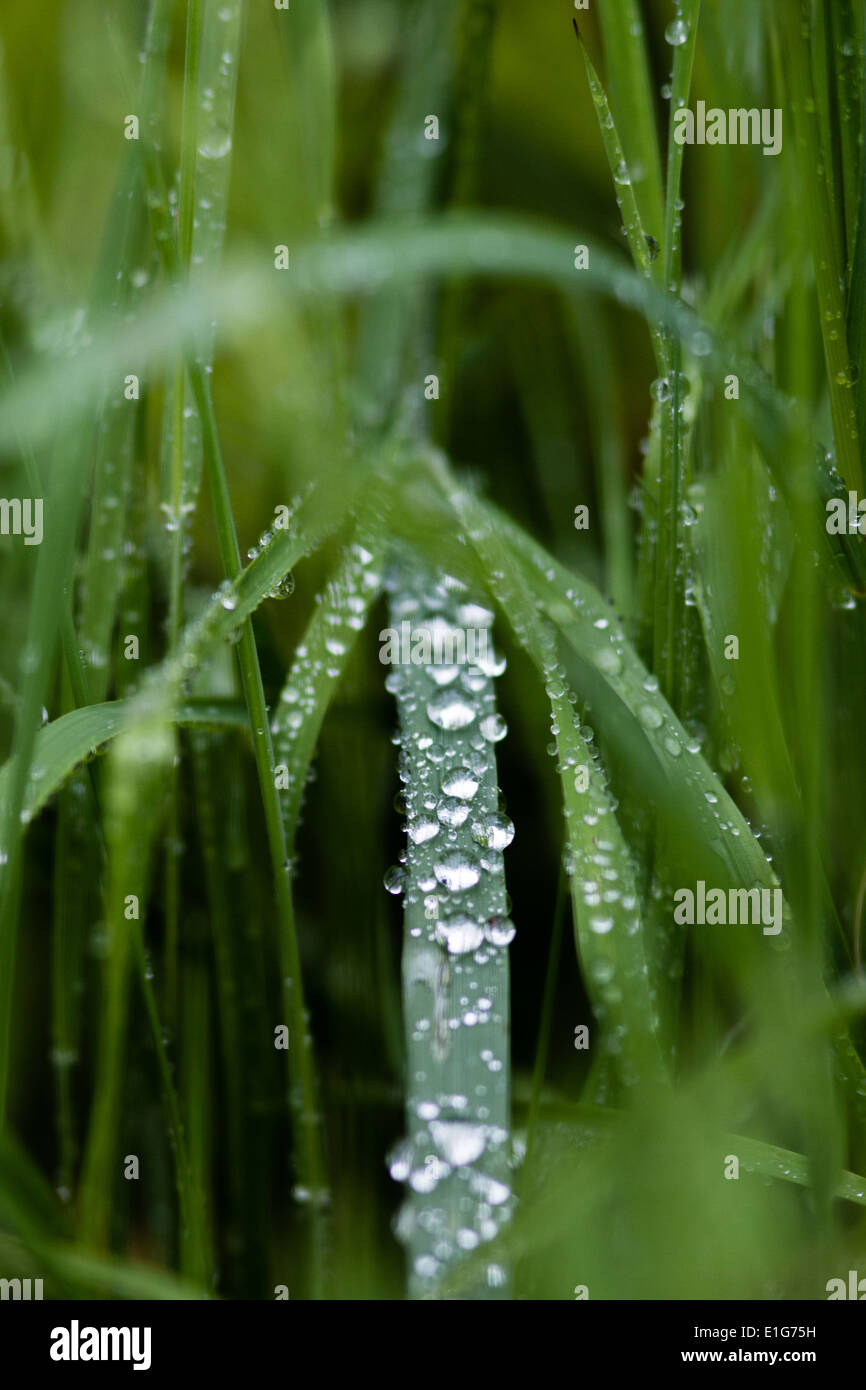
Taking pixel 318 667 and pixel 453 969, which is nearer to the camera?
pixel 453 969

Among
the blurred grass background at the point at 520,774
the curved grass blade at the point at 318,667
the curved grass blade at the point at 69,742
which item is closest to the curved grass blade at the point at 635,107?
the blurred grass background at the point at 520,774

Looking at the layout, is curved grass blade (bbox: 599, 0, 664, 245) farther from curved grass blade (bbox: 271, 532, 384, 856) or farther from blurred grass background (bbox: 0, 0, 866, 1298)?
curved grass blade (bbox: 271, 532, 384, 856)

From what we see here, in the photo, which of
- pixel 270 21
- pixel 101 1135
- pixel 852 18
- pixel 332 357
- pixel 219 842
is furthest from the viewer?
pixel 270 21

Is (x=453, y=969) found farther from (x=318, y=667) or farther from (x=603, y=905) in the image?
(x=318, y=667)

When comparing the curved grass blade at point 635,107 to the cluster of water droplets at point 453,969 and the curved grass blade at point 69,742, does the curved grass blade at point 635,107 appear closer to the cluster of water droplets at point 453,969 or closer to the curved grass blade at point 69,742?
the cluster of water droplets at point 453,969

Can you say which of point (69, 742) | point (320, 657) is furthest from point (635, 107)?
point (69, 742)
